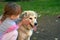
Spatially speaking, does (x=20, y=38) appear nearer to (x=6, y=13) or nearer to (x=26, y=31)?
(x=26, y=31)

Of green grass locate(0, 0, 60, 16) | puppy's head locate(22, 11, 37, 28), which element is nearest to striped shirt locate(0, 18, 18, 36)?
puppy's head locate(22, 11, 37, 28)

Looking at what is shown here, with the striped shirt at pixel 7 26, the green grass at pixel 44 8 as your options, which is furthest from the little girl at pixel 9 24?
the green grass at pixel 44 8

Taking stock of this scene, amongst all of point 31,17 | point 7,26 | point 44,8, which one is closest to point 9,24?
point 7,26

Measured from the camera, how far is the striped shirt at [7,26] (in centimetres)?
498

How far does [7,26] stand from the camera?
5000 mm

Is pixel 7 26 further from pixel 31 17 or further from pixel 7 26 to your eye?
pixel 31 17

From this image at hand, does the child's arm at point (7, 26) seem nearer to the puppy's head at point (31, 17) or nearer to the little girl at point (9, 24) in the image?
the little girl at point (9, 24)

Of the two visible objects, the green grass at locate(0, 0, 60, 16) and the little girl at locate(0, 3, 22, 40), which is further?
the green grass at locate(0, 0, 60, 16)

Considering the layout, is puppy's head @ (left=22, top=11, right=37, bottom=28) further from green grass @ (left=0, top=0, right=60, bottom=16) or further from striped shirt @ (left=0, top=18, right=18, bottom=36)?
green grass @ (left=0, top=0, right=60, bottom=16)

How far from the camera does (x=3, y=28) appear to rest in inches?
198

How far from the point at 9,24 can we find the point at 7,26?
5 centimetres

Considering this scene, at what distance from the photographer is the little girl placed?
4.95 metres

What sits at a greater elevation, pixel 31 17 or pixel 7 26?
pixel 7 26

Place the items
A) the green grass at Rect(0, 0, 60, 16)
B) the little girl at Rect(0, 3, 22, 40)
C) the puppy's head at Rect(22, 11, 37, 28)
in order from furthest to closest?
1. the green grass at Rect(0, 0, 60, 16)
2. the puppy's head at Rect(22, 11, 37, 28)
3. the little girl at Rect(0, 3, 22, 40)
